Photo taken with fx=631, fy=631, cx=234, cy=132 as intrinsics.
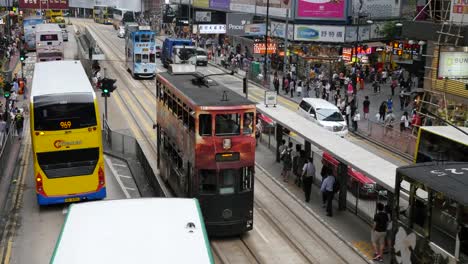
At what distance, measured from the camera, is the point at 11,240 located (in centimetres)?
1781

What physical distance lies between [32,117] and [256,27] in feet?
134

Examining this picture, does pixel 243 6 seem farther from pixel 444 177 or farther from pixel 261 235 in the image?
pixel 444 177

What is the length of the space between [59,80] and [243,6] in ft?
172

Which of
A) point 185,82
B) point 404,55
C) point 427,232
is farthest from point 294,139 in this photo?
point 404,55

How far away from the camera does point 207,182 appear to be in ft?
55.4

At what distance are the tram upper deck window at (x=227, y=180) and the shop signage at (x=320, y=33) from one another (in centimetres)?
3948

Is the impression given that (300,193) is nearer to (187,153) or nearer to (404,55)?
(187,153)

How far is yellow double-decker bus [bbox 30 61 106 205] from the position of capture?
61.1 ft

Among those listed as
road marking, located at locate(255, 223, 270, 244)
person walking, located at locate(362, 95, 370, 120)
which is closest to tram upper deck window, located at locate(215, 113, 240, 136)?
road marking, located at locate(255, 223, 270, 244)

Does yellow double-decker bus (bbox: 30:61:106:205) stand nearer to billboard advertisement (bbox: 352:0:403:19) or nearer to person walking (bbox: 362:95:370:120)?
person walking (bbox: 362:95:370:120)

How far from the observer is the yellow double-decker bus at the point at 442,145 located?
62.4 ft

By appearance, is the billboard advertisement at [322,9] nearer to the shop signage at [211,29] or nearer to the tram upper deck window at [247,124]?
the shop signage at [211,29]

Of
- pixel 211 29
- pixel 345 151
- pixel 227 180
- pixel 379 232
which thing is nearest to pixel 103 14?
pixel 211 29

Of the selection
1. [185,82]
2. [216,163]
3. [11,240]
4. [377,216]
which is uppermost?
[185,82]
